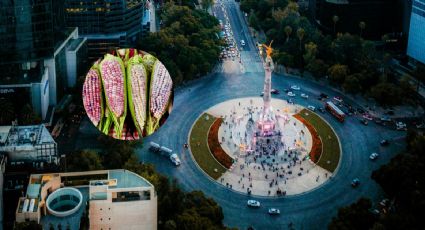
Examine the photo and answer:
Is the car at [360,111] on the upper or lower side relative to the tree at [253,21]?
lower

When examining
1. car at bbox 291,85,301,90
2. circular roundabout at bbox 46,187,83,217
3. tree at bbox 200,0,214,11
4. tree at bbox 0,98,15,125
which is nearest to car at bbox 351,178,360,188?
car at bbox 291,85,301,90

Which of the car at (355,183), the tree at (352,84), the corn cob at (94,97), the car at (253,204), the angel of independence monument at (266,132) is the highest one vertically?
the corn cob at (94,97)

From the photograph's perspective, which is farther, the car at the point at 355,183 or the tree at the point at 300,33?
the tree at the point at 300,33

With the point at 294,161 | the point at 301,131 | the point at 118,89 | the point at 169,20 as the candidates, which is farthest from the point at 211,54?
the point at 118,89

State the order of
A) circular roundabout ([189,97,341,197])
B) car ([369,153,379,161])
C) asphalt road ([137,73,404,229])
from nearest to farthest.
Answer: asphalt road ([137,73,404,229]) < circular roundabout ([189,97,341,197]) < car ([369,153,379,161])

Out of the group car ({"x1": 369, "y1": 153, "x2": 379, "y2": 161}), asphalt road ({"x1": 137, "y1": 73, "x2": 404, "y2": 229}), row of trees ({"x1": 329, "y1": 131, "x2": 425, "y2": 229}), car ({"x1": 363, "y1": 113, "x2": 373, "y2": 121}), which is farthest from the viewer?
car ({"x1": 363, "y1": 113, "x2": 373, "y2": 121})

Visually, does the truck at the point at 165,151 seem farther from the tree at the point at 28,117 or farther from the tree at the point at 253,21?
the tree at the point at 253,21

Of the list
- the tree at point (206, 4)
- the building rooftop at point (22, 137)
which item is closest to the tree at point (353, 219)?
the building rooftop at point (22, 137)

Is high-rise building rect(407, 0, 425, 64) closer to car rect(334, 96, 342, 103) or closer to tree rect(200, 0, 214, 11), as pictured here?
car rect(334, 96, 342, 103)
